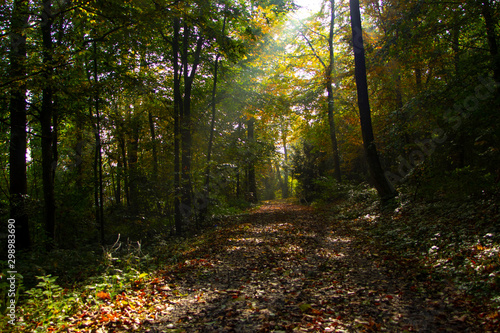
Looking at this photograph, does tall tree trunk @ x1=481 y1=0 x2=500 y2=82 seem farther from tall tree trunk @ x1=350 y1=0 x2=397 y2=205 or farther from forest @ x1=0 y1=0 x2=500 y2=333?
tall tree trunk @ x1=350 y1=0 x2=397 y2=205

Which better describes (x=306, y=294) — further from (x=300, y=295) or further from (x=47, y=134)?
(x=47, y=134)

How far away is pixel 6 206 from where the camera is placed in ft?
25.8

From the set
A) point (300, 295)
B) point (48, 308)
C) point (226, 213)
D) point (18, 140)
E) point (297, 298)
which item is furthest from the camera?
point (226, 213)

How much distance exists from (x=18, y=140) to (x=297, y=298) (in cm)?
922

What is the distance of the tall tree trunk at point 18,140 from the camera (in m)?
7.28

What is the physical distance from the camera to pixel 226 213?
1544cm

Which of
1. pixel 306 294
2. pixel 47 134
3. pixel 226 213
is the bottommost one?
pixel 306 294

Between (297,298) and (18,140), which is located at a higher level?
(18,140)

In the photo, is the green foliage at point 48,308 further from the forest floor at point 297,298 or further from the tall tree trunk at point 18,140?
the tall tree trunk at point 18,140

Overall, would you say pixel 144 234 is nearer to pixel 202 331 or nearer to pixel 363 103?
pixel 202 331

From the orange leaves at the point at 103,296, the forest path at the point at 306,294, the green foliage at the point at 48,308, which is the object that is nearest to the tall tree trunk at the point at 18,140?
the green foliage at the point at 48,308

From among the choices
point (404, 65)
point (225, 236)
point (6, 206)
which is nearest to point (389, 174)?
point (404, 65)

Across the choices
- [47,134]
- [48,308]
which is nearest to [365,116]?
[48,308]

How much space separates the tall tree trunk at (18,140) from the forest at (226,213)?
0.04 meters
